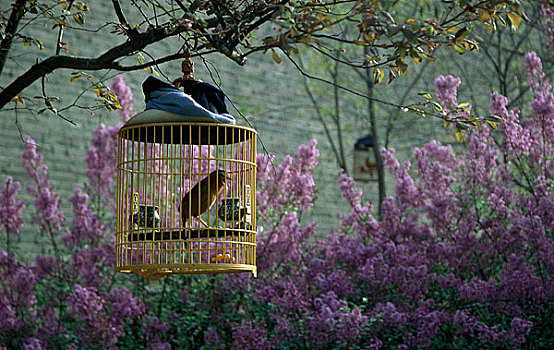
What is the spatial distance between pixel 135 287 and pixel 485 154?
2958mm

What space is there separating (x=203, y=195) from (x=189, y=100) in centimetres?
44

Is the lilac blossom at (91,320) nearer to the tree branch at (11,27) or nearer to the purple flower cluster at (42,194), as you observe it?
the purple flower cluster at (42,194)

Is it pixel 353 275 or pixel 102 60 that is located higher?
pixel 102 60

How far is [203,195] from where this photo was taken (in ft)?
11.1

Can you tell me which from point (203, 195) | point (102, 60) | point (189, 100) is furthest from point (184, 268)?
point (102, 60)

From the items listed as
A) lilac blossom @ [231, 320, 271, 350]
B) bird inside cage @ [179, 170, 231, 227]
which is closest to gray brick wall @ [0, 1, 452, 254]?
lilac blossom @ [231, 320, 271, 350]

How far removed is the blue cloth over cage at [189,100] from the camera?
10.5 ft

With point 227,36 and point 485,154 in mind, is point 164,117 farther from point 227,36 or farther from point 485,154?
point 485,154

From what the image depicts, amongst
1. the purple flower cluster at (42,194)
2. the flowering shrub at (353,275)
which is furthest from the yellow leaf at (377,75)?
the purple flower cluster at (42,194)

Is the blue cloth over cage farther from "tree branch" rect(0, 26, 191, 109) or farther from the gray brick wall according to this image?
the gray brick wall

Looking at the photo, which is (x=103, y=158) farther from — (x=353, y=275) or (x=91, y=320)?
(x=353, y=275)

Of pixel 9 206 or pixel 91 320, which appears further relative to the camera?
pixel 9 206

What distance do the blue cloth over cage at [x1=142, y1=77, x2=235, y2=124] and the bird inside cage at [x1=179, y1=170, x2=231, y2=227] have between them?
0.25 m

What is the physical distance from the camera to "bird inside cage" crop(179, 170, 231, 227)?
3357mm
